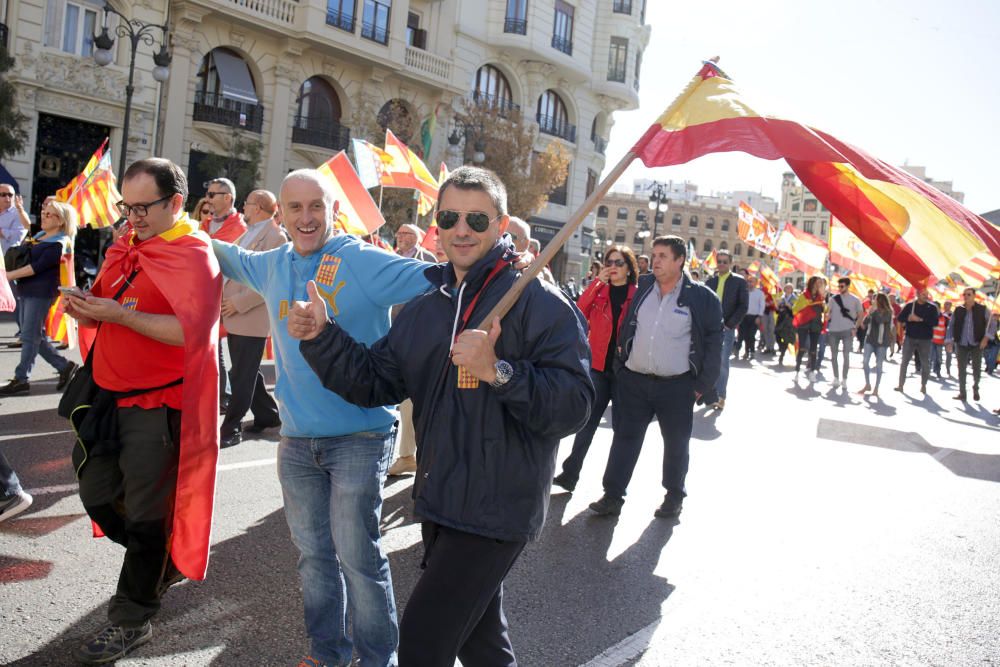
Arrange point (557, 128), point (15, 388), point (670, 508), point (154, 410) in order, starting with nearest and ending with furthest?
point (154, 410)
point (670, 508)
point (15, 388)
point (557, 128)

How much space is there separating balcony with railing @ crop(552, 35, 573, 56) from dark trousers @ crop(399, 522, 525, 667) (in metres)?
37.3

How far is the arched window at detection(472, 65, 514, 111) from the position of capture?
3531 centimetres

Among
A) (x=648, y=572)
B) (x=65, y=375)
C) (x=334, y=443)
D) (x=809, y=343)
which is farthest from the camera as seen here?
(x=809, y=343)

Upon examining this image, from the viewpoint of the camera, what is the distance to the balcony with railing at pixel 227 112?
81.7 ft

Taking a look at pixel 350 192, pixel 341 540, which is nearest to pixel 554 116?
pixel 350 192

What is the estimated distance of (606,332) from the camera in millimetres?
6410

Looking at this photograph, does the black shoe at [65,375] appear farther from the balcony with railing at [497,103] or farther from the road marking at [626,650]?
the balcony with railing at [497,103]

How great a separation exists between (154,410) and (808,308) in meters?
14.3

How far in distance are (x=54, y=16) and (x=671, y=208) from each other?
97.2 metres

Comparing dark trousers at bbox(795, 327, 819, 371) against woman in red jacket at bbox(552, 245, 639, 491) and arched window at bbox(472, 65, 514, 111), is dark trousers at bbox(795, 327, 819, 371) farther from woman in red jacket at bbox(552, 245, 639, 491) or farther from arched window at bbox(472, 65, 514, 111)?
arched window at bbox(472, 65, 514, 111)

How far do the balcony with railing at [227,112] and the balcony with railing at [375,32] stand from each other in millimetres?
4666

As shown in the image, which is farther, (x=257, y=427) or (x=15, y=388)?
(x=15, y=388)

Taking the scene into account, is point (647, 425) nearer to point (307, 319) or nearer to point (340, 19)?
point (307, 319)

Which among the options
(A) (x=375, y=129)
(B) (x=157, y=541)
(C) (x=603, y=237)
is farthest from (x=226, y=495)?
(C) (x=603, y=237)
